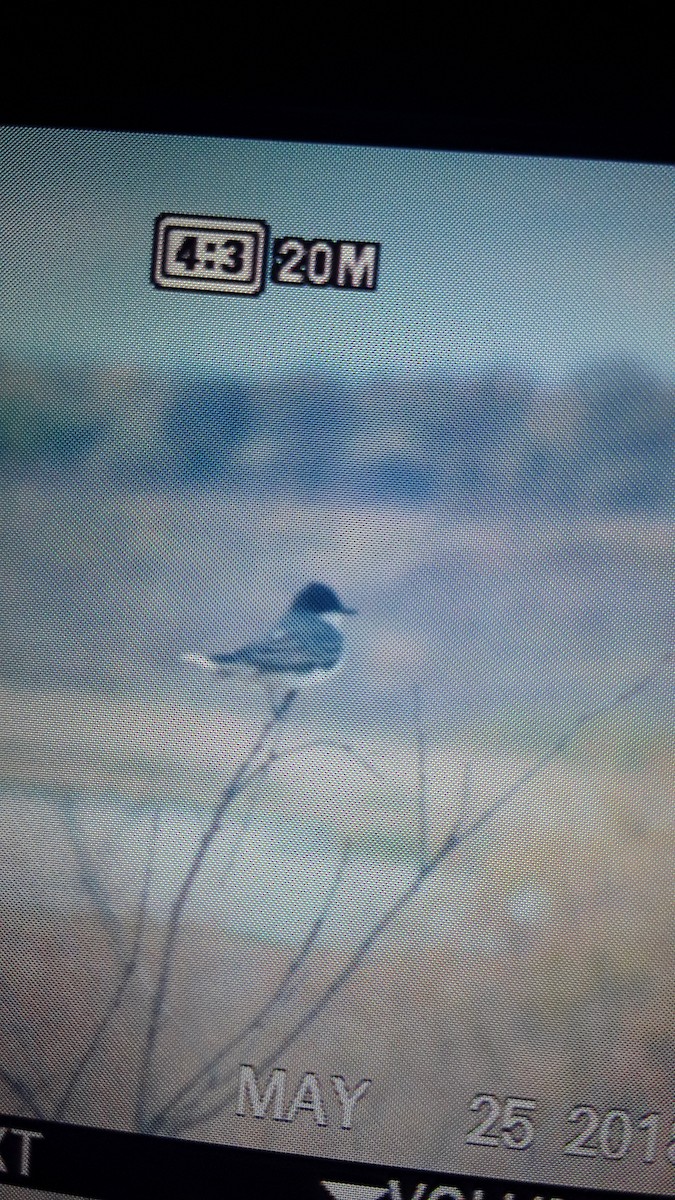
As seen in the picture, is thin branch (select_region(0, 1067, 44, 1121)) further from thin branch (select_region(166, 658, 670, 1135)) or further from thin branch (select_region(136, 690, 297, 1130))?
thin branch (select_region(166, 658, 670, 1135))

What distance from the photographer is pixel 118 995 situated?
105 cm

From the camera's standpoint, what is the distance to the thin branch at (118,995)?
41.4 inches

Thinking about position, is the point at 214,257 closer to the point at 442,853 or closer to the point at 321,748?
the point at 321,748

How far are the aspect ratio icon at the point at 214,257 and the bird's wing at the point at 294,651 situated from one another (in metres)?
0.36

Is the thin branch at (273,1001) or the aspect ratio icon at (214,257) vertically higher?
the aspect ratio icon at (214,257)

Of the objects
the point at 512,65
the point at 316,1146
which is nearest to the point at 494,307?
the point at 512,65

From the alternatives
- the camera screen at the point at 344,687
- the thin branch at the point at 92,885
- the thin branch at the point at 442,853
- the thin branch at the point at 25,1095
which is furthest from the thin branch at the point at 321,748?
the thin branch at the point at 25,1095

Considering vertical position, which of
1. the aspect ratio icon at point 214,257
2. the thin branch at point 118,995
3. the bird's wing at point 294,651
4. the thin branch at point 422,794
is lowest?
the thin branch at point 118,995

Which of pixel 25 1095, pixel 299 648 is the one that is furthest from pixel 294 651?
pixel 25 1095

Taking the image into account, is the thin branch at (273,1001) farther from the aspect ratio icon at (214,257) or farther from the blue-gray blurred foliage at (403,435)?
the aspect ratio icon at (214,257)

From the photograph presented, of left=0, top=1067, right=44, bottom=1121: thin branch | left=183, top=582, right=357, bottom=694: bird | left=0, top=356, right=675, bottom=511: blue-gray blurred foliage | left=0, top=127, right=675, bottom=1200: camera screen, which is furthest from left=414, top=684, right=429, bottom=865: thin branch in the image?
left=0, top=1067, right=44, bottom=1121: thin branch

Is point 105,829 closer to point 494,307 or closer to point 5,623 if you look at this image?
point 5,623

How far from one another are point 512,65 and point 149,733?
2.60ft

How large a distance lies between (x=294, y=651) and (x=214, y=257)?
16.6 inches
